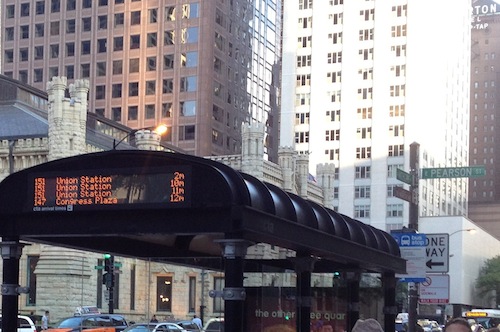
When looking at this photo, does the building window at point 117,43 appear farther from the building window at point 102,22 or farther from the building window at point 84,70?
the building window at point 84,70

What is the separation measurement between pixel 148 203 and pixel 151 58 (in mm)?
103681

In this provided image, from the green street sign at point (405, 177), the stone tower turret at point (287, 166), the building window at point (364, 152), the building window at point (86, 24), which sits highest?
the building window at point (86, 24)

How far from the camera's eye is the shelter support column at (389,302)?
19156mm

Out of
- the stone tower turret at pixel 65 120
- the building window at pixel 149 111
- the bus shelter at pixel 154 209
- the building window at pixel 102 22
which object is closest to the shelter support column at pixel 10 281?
the bus shelter at pixel 154 209

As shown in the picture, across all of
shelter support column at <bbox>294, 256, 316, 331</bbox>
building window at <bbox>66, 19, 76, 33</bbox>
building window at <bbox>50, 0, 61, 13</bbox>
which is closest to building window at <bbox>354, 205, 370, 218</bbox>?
building window at <bbox>66, 19, 76, 33</bbox>

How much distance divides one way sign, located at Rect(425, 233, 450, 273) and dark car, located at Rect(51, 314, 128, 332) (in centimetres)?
1677

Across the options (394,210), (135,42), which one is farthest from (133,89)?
(394,210)

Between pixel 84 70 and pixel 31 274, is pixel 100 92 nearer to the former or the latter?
pixel 84 70

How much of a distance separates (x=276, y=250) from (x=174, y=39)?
99.7 metres

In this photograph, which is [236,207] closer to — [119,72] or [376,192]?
[119,72]

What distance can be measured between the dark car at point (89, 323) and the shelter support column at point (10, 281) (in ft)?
72.4

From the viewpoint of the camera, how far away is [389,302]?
19422mm

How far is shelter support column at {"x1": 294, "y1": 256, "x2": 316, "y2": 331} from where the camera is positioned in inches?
613

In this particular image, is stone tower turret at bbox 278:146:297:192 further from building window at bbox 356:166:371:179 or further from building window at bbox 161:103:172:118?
building window at bbox 356:166:371:179
